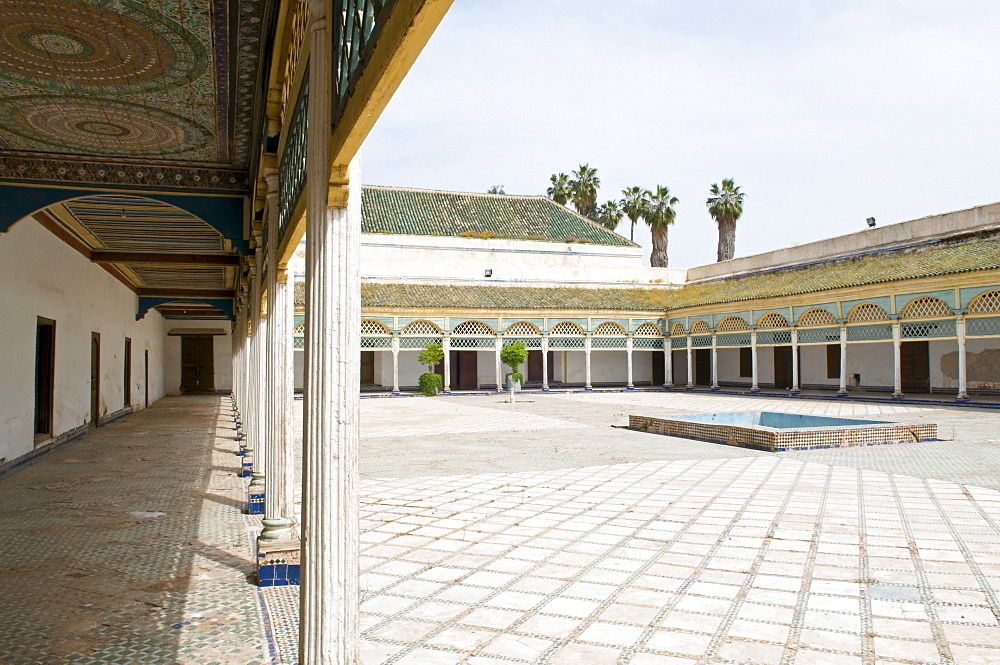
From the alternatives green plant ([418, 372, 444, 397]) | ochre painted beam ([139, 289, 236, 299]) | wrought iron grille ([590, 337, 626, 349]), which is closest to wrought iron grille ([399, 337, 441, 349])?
green plant ([418, 372, 444, 397])

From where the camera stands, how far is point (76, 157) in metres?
6.52

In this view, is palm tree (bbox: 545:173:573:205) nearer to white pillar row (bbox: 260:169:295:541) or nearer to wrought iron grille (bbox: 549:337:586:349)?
wrought iron grille (bbox: 549:337:586:349)

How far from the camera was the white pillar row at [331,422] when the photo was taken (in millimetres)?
2352

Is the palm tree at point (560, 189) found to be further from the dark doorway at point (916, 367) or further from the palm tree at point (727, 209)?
the dark doorway at point (916, 367)

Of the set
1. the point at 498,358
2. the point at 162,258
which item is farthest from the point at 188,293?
the point at 498,358

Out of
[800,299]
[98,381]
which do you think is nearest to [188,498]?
[98,381]

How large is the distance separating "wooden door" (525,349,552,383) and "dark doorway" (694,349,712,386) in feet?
21.1

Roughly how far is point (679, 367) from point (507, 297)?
8.41 metres

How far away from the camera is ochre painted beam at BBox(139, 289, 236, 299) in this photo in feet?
56.1

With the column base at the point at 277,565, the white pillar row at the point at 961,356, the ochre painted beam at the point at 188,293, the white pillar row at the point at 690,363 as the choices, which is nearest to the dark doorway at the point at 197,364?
the ochre painted beam at the point at 188,293

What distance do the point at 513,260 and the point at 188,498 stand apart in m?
25.0

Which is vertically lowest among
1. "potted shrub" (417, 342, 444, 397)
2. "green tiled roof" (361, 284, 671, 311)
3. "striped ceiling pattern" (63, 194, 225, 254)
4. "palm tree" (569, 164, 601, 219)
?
"potted shrub" (417, 342, 444, 397)

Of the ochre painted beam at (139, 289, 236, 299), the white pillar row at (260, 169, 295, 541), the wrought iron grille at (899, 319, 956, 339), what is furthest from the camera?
the wrought iron grille at (899, 319, 956, 339)

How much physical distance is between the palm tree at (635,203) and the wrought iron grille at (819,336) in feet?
73.3
